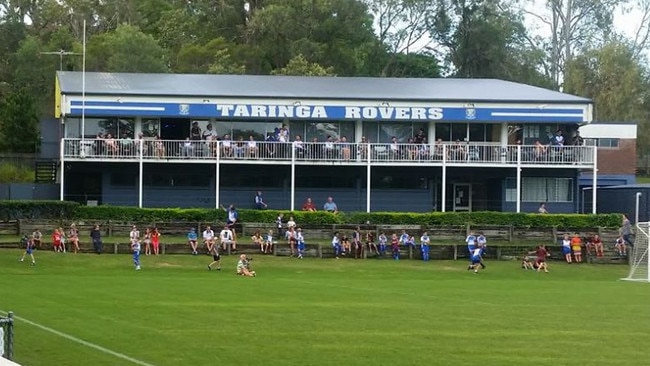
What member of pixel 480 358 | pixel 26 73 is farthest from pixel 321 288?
pixel 26 73

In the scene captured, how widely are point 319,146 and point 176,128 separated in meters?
7.76

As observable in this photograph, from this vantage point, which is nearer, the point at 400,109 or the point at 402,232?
the point at 402,232

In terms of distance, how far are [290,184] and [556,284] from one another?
23.1 m

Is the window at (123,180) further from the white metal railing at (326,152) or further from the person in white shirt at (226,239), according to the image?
the person in white shirt at (226,239)

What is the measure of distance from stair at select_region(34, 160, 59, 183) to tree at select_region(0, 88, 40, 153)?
933cm

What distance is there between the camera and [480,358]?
16.7 metres

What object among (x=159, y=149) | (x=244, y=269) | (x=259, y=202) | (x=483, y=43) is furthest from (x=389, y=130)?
(x=483, y=43)

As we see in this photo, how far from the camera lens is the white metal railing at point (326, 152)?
53.8 meters

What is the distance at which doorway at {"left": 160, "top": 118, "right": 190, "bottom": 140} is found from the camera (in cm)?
5769

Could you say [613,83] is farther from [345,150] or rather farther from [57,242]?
[57,242]

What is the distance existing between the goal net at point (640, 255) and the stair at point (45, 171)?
30479 mm

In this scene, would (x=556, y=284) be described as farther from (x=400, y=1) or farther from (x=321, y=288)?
(x=400, y=1)

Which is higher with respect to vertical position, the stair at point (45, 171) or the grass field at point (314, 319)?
the stair at point (45, 171)

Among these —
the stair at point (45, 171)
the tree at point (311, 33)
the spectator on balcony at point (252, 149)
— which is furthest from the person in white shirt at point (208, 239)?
the tree at point (311, 33)
